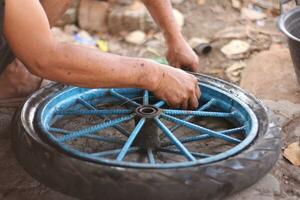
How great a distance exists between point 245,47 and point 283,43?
23 cm

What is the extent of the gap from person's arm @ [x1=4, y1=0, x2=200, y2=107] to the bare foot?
0.68 meters

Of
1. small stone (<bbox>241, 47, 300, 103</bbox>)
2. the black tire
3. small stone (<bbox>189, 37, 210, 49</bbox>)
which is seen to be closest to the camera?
the black tire

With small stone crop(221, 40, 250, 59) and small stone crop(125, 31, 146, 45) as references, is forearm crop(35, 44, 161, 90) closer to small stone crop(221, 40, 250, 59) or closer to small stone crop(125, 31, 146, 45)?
small stone crop(221, 40, 250, 59)

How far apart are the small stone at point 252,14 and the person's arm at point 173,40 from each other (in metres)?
1.29

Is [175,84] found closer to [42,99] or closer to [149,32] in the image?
[42,99]

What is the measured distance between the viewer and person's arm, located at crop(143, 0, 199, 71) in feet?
7.78

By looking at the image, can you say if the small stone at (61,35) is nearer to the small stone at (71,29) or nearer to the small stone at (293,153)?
the small stone at (71,29)

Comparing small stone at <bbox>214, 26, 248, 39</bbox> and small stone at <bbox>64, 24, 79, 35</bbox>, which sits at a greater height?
small stone at <bbox>214, 26, 248, 39</bbox>

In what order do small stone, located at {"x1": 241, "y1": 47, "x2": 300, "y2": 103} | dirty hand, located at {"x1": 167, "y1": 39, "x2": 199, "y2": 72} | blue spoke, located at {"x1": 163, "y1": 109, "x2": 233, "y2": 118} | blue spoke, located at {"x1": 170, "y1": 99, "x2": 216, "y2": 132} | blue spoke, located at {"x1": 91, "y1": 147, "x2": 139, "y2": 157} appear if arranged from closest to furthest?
blue spoke, located at {"x1": 91, "y1": 147, "x2": 139, "y2": 157} → blue spoke, located at {"x1": 163, "y1": 109, "x2": 233, "y2": 118} → blue spoke, located at {"x1": 170, "y1": 99, "x2": 216, "y2": 132} → dirty hand, located at {"x1": 167, "y1": 39, "x2": 199, "y2": 72} → small stone, located at {"x1": 241, "y1": 47, "x2": 300, "y2": 103}

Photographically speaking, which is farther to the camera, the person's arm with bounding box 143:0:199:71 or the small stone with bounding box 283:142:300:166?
the person's arm with bounding box 143:0:199:71

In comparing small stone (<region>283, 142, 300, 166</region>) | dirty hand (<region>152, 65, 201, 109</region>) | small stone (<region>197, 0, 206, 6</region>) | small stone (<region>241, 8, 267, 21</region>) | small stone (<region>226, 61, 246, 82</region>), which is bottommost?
small stone (<region>226, 61, 246, 82</region>)

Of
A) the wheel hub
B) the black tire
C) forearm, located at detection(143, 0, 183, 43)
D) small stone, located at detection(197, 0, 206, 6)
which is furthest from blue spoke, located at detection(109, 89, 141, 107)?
small stone, located at detection(197, 0, 206, 6)

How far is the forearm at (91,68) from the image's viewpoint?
5.60 ft

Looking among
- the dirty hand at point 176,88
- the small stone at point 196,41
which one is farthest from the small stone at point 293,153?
the small stone at point 196,41
